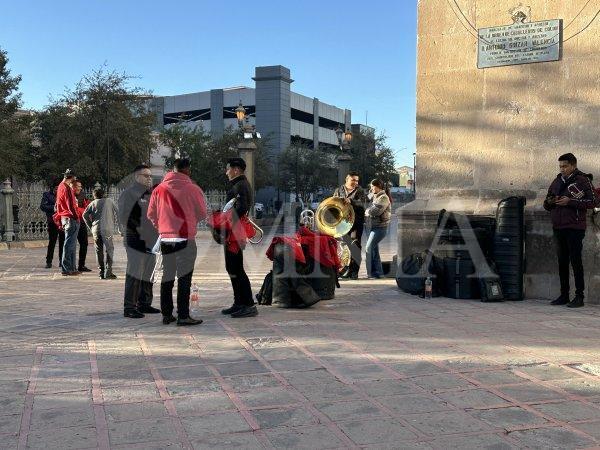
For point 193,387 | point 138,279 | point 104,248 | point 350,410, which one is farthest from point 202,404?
point 104,248

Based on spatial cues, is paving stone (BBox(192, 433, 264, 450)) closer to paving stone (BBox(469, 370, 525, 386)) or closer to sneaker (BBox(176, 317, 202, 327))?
paving stone (BBox(469, 370, 525, 386))

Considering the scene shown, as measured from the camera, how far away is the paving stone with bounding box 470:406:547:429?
3.42m

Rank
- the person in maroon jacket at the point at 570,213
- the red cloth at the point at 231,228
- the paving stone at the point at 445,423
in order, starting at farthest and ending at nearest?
the person in maroon jacket at the point at 570,213 → the red cloth at the point at 231,228 → the paving stone at the point at 445,423

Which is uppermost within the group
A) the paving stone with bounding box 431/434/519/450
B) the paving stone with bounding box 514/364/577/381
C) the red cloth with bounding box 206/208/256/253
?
the red cloth with bounding box 206/208/256/253

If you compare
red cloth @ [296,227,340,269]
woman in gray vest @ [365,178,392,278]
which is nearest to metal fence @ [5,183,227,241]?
woman in gray vest @ [365,178,392,278]

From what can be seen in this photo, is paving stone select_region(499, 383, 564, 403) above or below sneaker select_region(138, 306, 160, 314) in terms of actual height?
below

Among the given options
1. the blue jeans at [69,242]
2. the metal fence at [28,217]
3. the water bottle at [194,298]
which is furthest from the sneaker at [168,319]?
the metal fence at [28,217]

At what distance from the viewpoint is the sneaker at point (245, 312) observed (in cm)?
650

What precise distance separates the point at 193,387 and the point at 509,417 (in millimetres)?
2020

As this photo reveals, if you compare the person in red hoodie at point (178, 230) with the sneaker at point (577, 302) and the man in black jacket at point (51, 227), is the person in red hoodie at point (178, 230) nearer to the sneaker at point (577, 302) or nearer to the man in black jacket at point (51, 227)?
the sneaker at point (577, 302)

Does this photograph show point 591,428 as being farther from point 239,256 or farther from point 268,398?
point 239,256

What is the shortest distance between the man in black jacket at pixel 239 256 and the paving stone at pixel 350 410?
288cm

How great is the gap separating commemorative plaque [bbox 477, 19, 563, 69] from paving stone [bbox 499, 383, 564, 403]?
194 inches

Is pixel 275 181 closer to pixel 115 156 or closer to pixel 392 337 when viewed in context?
pixel 115 156
